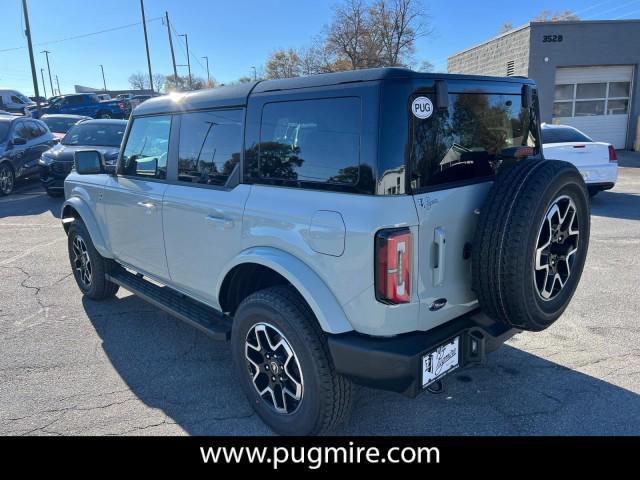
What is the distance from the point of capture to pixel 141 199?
12.1 ft

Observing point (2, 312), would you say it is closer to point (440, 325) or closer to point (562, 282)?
point (440, 325)

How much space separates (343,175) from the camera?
91.8 inches

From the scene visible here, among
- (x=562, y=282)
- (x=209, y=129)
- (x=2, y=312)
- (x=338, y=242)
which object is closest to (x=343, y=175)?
(x=338, y=242)

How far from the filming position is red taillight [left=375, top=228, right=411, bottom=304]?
2.13 metres

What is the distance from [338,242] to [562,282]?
1.42m

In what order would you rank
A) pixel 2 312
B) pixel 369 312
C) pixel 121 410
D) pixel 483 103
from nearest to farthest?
pixel 369 312, pixel 483 103, pixel 121 410, pixel 2 312

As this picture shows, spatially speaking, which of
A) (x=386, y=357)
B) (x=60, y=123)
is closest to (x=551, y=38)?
(x=60, y=123)

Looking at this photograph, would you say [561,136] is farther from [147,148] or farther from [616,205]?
[147,148]

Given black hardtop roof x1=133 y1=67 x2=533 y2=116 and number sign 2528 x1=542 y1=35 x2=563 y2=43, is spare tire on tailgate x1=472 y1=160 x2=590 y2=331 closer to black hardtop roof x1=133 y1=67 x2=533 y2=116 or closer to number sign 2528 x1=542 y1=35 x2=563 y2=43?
black hardtop roof x1=133 y1=67 x2=533 y2=116

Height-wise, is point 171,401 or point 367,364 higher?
point 367,364

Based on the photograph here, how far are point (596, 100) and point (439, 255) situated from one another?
19528 mm

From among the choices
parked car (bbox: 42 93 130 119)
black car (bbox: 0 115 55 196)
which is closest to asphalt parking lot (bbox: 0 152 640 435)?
black car (bbox: 0 115 55 196)

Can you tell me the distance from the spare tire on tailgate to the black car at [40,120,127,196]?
868cm

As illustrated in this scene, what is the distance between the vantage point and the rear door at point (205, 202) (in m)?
2.91
